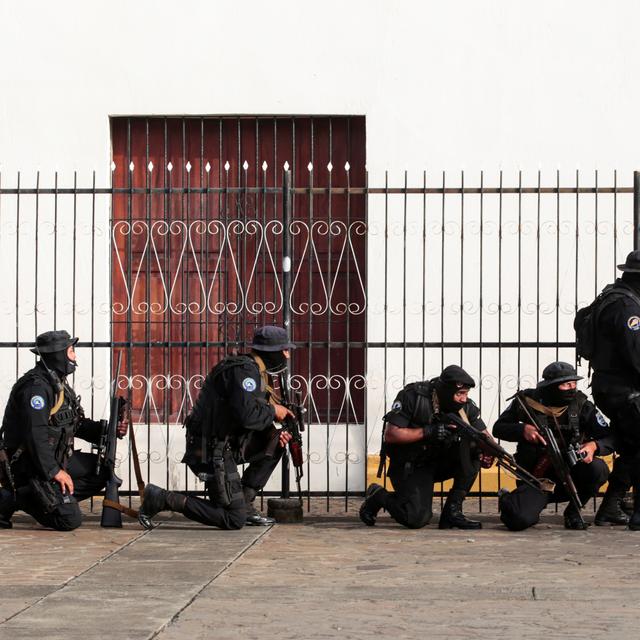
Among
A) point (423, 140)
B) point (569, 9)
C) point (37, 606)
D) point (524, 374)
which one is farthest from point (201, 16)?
point (37, 606)

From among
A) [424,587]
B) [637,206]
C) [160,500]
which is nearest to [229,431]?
[160,500]

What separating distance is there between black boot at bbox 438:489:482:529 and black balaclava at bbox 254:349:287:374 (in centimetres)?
147

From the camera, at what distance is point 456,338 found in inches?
483

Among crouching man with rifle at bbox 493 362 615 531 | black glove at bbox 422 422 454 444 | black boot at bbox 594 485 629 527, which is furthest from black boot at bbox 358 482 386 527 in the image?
black boot at bbox 594 485 629 527

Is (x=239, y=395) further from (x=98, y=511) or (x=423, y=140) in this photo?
(x=423, y=140)

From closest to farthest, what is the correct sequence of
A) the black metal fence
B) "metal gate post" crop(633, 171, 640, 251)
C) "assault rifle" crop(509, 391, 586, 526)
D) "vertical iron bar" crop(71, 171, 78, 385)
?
"assault rifle" crop(509, 391, 586, 526) < "metal gate post" crop(633, 171, 640, 251) < "vertical iron bar" crop(71, 171, 78, 385) < the black metal fence

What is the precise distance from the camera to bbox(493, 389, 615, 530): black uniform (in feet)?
32.1

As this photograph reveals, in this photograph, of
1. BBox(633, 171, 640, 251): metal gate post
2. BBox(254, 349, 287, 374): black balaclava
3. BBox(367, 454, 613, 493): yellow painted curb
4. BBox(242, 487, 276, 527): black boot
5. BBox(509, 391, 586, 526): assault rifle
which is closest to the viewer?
BBox(509, 391, 586, 526): assault rifle

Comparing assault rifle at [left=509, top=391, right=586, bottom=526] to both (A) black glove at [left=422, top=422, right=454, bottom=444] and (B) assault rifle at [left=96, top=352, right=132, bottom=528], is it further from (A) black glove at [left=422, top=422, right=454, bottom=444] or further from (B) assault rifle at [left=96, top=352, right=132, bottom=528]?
(B) assault rifle at [left=96, top=352, right=132, bottom=528]

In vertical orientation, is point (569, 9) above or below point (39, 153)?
above

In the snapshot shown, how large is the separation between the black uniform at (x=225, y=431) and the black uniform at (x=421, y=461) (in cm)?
91

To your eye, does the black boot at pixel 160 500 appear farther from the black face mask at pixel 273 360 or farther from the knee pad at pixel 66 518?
the black face mask at pixel 273 360

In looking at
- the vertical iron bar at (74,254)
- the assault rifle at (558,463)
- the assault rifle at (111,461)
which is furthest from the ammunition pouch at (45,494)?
the assault rifle at (558,463)

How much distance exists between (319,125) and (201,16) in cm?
137
